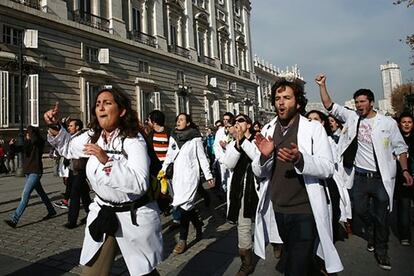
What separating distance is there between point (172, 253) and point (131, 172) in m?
2.72

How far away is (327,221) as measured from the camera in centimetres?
259

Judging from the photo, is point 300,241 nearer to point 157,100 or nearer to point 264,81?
point 157,100

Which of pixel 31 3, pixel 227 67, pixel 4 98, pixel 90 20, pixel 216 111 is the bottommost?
pixel 4 98

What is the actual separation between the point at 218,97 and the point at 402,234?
3201 centimetres

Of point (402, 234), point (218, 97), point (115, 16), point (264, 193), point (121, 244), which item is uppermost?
point (115, 16)

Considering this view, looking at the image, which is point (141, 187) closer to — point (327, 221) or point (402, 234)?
point (327, 221)

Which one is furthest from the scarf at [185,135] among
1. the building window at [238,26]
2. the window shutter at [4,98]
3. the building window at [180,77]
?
the building window at [238,26]

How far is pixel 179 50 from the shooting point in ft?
102

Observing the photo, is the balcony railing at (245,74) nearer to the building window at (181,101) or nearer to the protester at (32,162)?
the building window at (181,101)

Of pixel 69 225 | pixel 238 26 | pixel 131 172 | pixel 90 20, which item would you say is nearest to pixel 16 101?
pixel 90 20

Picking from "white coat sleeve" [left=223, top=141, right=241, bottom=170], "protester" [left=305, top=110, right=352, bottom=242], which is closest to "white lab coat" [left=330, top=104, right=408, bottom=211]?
"protester" [left=305, top=110, right=352, bottom=242]

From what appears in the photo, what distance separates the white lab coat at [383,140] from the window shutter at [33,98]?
15.5 meters

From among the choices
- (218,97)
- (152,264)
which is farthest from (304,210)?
(218,97)

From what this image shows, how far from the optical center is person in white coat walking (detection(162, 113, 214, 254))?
4902 mm
